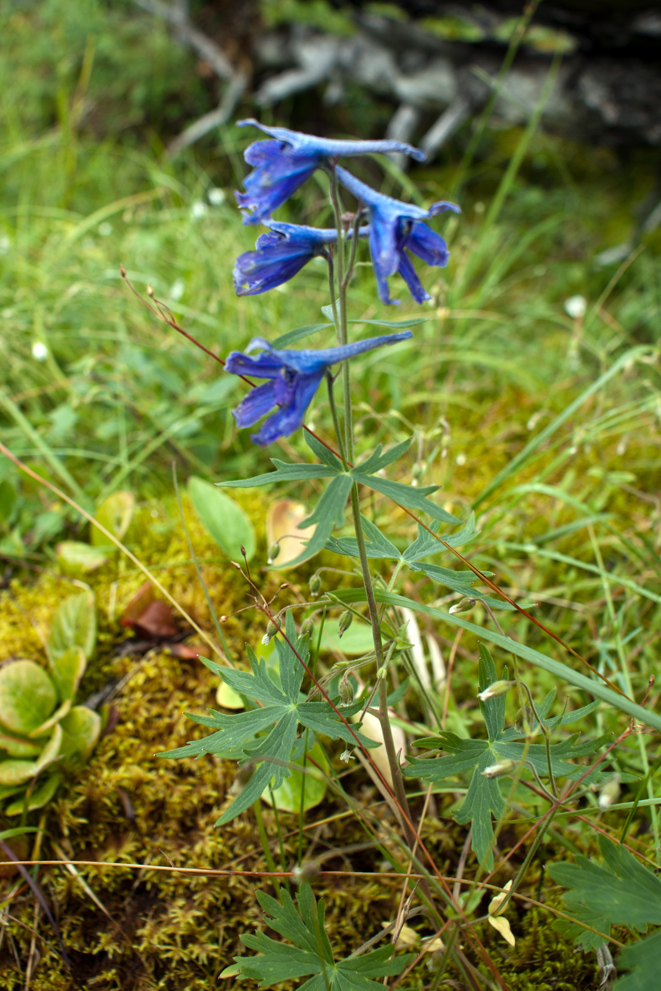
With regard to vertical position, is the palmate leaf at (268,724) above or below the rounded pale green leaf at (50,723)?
above

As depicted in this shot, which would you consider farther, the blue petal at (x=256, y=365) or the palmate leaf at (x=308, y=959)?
the palmate leaf at (x=308, y=959)

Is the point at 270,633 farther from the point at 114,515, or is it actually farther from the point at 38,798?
the point at 114,515

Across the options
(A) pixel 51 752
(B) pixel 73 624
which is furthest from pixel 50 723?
(B) pixel 73 624

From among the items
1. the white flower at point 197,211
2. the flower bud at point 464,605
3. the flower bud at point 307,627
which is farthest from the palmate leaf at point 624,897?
the white flower at point 197,211

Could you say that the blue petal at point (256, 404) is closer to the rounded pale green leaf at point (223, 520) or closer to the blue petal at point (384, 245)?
the blue petal at point (384, 245)

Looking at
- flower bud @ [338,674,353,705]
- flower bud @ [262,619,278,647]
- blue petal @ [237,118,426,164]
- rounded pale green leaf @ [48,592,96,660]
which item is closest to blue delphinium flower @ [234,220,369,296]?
blue petal @ [237,118,426,164]

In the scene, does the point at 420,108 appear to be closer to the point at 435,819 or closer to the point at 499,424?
the point at 499,424
